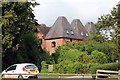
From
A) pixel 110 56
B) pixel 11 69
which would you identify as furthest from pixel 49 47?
pixel 11 69

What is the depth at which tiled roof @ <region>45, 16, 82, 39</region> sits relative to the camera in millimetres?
77188

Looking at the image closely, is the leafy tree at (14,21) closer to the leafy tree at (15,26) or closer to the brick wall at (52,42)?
the leafy tree at (15,26)

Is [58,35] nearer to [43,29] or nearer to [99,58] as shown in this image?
[43,29]

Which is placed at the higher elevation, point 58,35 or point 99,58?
point 58,35

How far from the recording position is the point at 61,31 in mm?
77125

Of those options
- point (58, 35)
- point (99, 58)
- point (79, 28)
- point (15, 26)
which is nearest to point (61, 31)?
point (58, 35)

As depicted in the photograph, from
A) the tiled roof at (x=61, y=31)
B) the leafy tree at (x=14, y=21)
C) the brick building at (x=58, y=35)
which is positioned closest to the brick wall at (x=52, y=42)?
the brick building at (x=58, y=35)

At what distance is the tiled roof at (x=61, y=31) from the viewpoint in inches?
3039

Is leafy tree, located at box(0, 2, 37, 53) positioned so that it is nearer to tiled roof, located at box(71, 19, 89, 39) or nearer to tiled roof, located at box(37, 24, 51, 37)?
tiled roof, located at box(37, 24, 51, 37)

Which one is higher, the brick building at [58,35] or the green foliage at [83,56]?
the brick building at [58,35]

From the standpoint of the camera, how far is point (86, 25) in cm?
10069

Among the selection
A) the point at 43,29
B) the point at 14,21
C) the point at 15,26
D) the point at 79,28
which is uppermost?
the point at 79,28

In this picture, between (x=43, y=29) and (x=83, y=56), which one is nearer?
(x=83, y=56)

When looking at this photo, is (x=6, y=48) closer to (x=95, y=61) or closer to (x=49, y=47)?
(x=95, y=61)
